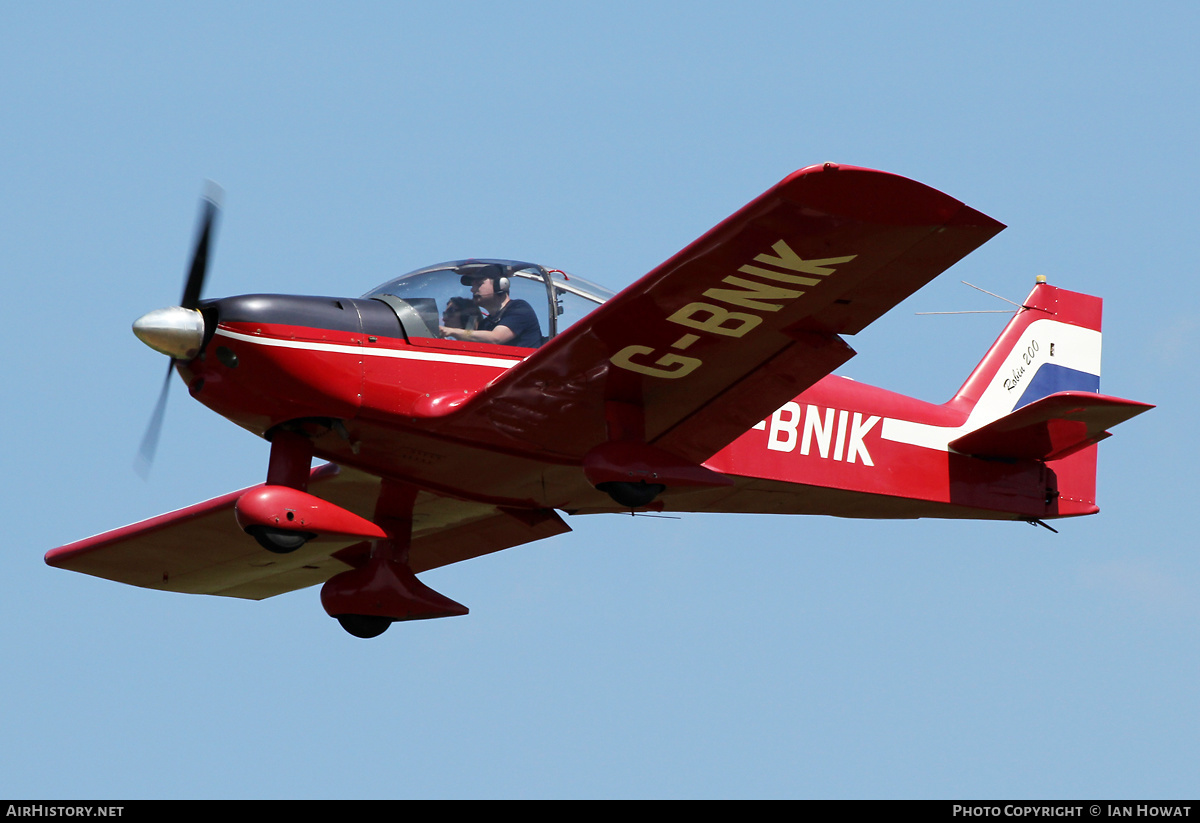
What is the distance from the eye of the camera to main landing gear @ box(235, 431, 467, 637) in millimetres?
10383

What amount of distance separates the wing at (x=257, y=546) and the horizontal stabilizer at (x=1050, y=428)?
3.46 m

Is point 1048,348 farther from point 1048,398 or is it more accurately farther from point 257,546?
point 257,546

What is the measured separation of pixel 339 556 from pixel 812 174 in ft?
20.9

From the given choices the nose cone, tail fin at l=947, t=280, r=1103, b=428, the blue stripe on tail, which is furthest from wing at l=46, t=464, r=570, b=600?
the blue stripe on tail

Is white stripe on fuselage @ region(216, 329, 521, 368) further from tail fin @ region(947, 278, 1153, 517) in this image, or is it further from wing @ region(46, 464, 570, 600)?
tail fin @ region(947, 278, 1153, 517)

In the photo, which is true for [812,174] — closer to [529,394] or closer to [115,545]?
[529,394]

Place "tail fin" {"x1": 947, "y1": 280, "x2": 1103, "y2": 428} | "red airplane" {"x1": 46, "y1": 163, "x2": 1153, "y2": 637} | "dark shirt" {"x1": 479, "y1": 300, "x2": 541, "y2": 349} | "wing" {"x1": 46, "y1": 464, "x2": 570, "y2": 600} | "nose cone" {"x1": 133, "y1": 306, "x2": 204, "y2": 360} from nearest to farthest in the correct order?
"red airplane" {"x1": 46, "y1": 163, "x2": 1153, "y2": 637} < "nose cone" {"x1": 133, "y1": 306, "x2": 204, "y2": 360} < "dark shirt" {"x1": 479, "y1": 300, "x2": 541, "y2": 349} < "wing" {"x1": 46, "y1": 464, "x2": 570, "y2": 600} < "tail fin" {"x1": 947, "y1": 280, "x2": 1103, "y2": 428}

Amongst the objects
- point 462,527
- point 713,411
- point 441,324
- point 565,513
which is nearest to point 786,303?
point 713,411

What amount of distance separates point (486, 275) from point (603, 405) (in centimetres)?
120

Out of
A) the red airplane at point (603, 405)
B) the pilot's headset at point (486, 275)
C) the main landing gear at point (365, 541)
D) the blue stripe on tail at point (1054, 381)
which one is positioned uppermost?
the blue stripe on tail at point (1054, 381)

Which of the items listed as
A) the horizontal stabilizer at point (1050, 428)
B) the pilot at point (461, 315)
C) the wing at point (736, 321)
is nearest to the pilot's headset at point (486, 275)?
the pilot at point (461, 315)

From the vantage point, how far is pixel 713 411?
10.9 m

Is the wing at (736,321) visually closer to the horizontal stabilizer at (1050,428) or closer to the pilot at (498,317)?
the pilot at (498,317)

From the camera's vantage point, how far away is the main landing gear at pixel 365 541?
10.4 meters
